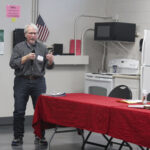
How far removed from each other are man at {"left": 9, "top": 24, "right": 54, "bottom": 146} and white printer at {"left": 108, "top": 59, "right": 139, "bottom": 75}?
2.36 meters

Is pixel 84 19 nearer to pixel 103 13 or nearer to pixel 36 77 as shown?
pixel 103 13

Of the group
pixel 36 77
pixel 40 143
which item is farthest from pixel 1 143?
pixel 36 77

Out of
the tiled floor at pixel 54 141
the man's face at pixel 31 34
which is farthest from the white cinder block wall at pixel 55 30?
the man's face at pixel 31 34

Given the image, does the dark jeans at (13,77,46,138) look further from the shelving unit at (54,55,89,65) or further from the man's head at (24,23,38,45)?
the shelving unit at (54,55,89,65)

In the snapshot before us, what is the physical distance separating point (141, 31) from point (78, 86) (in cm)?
158

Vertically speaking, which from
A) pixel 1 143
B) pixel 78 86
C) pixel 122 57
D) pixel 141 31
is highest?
pixel 141 31

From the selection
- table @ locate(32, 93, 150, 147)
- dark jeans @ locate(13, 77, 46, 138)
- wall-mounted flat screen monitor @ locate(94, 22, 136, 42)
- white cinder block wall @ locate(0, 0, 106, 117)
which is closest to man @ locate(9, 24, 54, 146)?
dark jeans @ locate(13, 77, 46, 138)

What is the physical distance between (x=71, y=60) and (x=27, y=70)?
2335mm

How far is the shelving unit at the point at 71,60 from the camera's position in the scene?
7402 millimetres

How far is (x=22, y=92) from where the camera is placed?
5.38 metres

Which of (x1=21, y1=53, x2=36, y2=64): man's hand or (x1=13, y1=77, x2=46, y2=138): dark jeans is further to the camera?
(x1=13, y1=77, x2=46, y2=138): dark jeans

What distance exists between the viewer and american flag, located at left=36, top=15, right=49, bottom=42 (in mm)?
7277

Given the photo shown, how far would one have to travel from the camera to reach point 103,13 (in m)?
8.13

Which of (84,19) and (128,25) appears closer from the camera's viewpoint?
(128,25)
